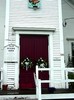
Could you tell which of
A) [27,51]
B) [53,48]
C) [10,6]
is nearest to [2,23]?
[10,6]

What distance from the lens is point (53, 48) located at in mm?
12180

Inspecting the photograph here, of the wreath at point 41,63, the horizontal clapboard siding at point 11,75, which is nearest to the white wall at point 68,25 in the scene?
the wreath at point 41,63

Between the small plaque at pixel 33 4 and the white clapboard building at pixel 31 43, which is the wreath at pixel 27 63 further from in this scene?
the small plaque at pixel 33 4

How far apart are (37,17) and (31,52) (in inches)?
69.4

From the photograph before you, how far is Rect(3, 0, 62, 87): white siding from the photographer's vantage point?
12.2 meters

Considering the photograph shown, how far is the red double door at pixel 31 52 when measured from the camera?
11977 mm

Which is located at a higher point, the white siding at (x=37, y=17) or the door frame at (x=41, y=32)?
the white siding at (x=37, y=17)

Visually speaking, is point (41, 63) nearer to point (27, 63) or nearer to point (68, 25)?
point (27, 63)

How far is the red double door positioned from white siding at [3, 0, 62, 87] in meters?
0.51

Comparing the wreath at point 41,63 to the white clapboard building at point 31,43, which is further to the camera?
the wreath at point 41,63

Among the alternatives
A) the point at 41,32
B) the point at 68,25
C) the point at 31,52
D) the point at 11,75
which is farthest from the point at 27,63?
the point at 68,25

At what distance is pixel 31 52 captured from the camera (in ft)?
40.0

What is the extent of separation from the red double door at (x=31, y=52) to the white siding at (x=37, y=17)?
0.51 metres

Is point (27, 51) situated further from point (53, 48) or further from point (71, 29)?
point (71, 29)
